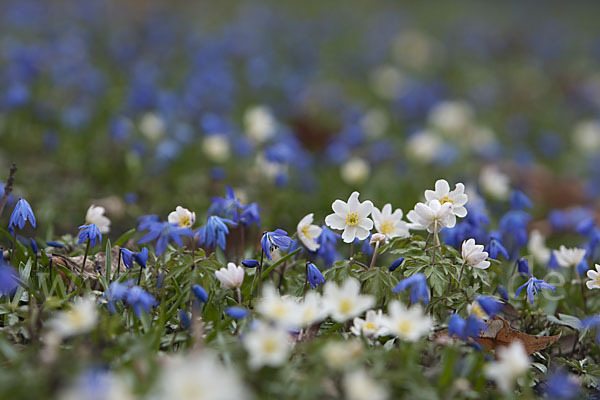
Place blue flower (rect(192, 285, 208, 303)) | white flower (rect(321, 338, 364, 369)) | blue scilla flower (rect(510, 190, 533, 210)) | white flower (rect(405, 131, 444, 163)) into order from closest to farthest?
1. white flower (rect(321, 338, 364, 369))
2. blue flower (rect(192, 285, 208, 303))
3. blue scilla flower (rect(510, 190, 533, 210))
4. white flower (rect(405, 131, 444, 163))

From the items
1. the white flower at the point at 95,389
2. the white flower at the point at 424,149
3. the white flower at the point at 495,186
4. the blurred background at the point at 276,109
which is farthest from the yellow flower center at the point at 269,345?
the white flower at the point at 424,149

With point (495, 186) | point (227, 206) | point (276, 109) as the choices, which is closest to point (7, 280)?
point (227, 206)

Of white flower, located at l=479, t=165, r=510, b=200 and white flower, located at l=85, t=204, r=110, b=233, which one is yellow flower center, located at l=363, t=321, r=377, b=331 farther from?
white flower, located at l=479, t=165, r=510, b=200

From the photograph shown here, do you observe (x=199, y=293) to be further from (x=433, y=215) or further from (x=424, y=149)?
(x=424, y=149)

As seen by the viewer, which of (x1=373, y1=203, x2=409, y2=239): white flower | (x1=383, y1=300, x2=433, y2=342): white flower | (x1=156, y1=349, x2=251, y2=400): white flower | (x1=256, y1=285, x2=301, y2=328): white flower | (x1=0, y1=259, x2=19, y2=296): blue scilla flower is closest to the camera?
(x1=156, y1=349, x2=251, y2=400): white flower

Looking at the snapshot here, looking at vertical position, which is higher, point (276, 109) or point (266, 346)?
A: point (266, 346)

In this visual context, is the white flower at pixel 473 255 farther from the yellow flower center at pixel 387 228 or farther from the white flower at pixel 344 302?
the white flower at pixel 344 302

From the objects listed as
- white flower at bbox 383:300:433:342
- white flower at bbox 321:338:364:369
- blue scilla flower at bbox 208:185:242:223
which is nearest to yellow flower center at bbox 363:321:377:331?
white flower at bbox 383:300:433:342

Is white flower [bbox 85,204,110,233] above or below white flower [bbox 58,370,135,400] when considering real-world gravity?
above
